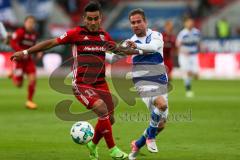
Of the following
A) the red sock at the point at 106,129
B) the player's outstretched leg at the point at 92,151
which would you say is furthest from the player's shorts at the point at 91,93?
the player's outstretched leg at the point at 92,151

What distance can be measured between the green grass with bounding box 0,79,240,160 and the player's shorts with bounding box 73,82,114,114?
0.94 metres

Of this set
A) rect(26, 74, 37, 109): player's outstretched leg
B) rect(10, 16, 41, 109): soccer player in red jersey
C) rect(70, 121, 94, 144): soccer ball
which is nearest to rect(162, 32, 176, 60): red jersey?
rect(10, 16, 41, 109): soccer player in red jersey

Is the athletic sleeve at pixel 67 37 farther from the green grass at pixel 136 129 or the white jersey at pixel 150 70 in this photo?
the green grass at pixel 136 129

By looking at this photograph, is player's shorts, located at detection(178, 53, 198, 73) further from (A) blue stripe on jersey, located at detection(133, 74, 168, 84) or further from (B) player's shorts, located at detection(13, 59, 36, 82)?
(A) blue stripe on jersey, located at detection(133, 74, 168, 84)

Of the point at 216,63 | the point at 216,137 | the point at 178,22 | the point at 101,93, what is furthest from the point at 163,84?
the point at 178,22

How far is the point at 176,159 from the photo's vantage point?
11844 mm

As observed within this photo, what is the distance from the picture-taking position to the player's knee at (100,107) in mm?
11438

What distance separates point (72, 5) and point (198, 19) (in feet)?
25.1

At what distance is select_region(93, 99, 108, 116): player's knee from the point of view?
1144 cm

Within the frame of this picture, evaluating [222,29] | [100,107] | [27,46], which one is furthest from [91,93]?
[222,29]

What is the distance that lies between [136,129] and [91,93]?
177 inches

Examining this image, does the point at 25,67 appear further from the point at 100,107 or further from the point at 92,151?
the point at 100,107

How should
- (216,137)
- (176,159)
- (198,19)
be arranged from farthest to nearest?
(198,19), (216,137), (176,159)

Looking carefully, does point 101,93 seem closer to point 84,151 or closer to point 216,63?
point 84,151
